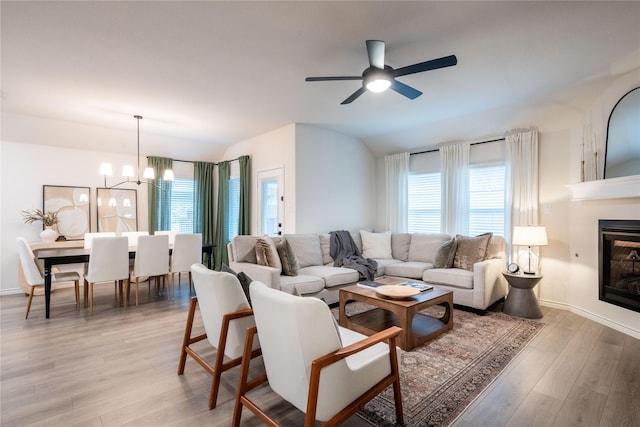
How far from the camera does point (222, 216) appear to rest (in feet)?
21.0

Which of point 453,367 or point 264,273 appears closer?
point 453,367

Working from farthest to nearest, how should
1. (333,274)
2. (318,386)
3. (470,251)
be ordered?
(470,251) → (333,274) → (318,386)

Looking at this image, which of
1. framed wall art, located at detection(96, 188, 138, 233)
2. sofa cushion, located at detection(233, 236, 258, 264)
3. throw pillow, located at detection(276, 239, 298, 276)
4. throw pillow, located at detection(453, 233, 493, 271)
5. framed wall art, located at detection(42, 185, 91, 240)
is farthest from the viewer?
framed wall art, located at detection(96, 188, 138, 233)

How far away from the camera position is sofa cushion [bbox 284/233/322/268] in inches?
172

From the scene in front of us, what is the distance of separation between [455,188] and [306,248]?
262 centimetres

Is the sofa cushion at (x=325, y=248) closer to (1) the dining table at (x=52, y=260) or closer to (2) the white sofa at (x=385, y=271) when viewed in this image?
(2) the white sofa at (x=385, y=271)

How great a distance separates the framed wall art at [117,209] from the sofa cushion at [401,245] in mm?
4924

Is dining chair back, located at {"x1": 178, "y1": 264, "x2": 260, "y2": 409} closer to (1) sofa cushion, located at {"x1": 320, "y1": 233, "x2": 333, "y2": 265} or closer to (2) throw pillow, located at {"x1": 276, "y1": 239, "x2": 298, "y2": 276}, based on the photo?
(2) throw pillow, located at {"x1": 276, "y1": 239, "x2": 298, "y2": 276}

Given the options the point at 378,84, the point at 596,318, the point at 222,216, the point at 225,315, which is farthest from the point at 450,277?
the point at 222,216

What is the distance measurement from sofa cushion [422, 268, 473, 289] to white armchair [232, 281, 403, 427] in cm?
253

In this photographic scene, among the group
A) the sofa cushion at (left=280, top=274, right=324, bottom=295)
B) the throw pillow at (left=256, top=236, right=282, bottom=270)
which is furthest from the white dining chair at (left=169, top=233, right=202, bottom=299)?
the sofa cushion at (left=280, top=274, right=324, bottom=295)

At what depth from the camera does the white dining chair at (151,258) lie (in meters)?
4.11

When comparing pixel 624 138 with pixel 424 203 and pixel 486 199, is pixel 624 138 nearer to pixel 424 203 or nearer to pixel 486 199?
pixel 486 199

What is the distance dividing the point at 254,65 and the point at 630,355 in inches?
169
